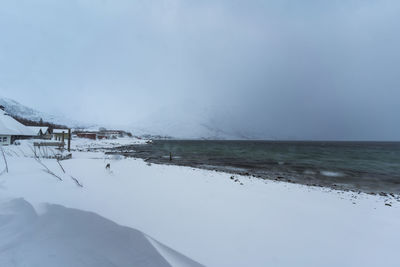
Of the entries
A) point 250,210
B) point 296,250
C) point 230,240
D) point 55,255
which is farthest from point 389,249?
point 55,255

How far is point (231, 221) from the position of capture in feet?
17.0

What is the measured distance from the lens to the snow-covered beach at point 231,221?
375cm

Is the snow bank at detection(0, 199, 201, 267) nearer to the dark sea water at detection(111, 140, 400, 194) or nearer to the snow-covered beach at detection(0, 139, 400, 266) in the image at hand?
the snow-covered beach at detection(0, 139, 400, 266)

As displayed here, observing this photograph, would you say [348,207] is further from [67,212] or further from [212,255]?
[67,212]

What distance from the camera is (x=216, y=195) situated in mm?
7848

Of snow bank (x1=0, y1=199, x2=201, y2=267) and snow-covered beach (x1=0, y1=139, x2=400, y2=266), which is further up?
snow bank (x1=0, y1=199, x2=201, y2=267)

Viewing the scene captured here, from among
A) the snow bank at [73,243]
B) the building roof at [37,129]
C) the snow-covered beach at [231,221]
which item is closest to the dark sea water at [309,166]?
the snow-covered beach at [231,221]

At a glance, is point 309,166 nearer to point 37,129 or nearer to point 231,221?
point 231,221

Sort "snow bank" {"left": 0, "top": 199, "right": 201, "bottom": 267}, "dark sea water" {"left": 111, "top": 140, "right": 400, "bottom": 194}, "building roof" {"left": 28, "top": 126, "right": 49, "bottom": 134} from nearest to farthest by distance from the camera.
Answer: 1. "snow bank" {"left": 0, "top": 199, "right": 201, "bottom": 267}
2. "dark sea water" {"left": 111, "top": 140, "right": 400, "bottom": 194}
3. "building roof" {"left": 28, "top": 126, "right": 49, "bottom": 134}

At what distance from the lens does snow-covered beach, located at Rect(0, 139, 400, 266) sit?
148 inches

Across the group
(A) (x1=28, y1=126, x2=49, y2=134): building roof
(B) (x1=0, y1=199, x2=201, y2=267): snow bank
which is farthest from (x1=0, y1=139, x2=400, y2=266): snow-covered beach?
(A) (x1=28, y1=126, x2=49, y2=134): building roof

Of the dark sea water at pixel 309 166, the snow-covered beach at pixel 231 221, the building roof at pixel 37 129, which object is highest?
the building roof at pixel 37 129

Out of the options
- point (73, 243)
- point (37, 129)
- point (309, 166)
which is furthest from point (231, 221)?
point (37, 129)

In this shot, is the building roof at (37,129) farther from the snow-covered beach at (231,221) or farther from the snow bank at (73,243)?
the snow bank at (73,243)
